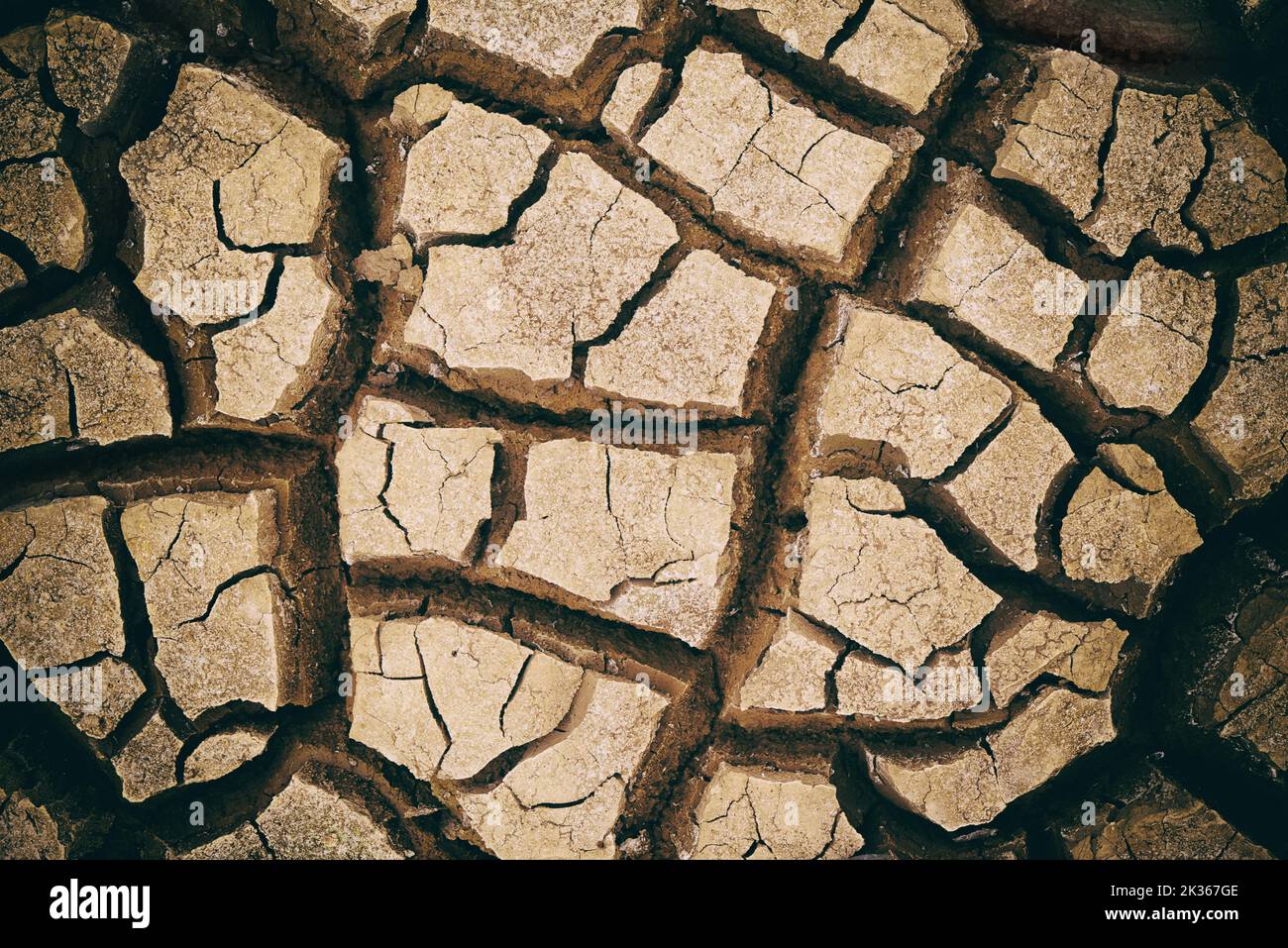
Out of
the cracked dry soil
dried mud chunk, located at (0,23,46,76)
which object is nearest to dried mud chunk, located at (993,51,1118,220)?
the cracked dry soil

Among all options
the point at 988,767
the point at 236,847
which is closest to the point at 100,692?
the point at 236,847

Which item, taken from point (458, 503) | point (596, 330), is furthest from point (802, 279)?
point (458, 503)

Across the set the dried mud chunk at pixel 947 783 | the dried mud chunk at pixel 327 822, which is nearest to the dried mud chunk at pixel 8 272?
the dried mud chunk at pixel 327 822

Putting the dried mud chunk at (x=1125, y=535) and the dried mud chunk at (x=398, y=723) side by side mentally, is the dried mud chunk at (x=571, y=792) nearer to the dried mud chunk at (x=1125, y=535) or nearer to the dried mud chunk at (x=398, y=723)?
the dried mud chunk at (x=398, y=723)

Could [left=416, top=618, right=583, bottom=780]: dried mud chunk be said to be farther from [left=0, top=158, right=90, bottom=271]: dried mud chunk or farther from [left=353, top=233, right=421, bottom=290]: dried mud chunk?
[left=0, top=158, right=90, bottom=271]: dried mud chunk

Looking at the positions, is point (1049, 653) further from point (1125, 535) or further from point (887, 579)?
point (887, 579)
